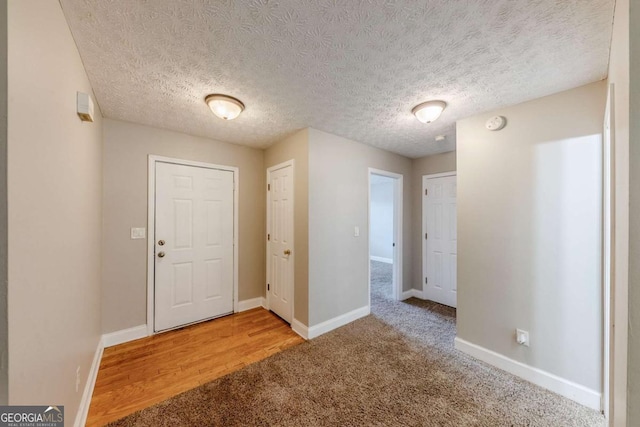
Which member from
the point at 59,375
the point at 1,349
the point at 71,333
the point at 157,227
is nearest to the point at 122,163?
the point at 157,227

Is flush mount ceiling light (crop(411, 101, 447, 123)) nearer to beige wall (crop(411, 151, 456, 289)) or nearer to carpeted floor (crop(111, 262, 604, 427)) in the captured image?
beige wall (crop(411, 151, 456, 289))

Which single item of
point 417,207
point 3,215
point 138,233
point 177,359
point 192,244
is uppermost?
point 417,207

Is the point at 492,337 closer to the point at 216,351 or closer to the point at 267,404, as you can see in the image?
the point at 267,404

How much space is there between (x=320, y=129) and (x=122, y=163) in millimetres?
2142

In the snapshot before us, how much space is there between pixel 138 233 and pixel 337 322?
247cm

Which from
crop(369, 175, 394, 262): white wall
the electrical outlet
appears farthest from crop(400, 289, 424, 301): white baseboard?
crop(369, 175, 394, 262): white wall

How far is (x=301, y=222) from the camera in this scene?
2713 millimetres

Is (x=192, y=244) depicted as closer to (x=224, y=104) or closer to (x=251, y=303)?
(x=251, y=303)

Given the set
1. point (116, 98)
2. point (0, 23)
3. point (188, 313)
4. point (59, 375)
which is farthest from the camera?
point (188, 313)

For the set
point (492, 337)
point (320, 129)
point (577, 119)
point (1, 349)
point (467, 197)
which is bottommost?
point (492, 337)

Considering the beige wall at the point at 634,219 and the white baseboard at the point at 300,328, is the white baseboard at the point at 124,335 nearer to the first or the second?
the white baseboard at the point at 300,328

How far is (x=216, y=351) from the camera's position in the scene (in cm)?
233

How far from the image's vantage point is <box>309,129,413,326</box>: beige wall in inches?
104

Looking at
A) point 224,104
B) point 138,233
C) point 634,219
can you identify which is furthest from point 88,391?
point 634,219
